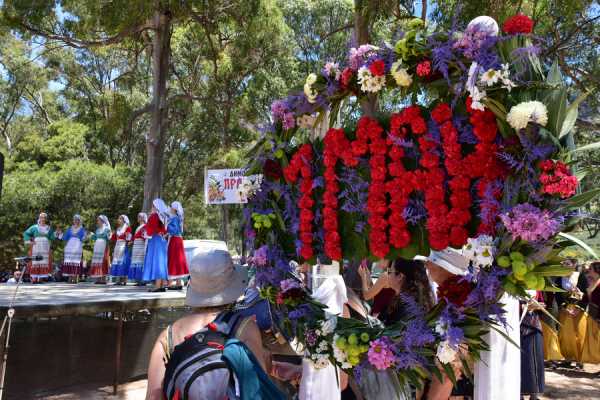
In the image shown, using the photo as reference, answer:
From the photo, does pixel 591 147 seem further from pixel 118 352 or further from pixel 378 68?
pixel 118 352

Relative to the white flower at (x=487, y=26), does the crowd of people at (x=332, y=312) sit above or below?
below

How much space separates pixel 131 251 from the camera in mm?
12875

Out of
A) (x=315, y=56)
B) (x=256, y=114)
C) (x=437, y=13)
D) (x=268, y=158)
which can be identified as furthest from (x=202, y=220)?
(x=268, y=158)

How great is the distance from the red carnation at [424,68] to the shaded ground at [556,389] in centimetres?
593

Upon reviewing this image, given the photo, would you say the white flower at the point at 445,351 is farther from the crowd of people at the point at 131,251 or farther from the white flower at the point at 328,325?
the crowd of people at the point at 131,251

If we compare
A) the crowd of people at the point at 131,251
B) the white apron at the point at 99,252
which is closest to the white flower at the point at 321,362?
the crowd of people at the point at 131,251

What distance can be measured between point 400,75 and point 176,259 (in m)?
8.67

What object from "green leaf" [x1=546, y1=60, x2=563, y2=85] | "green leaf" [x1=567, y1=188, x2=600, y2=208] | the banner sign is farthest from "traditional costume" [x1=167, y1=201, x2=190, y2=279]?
"green leaf" [x1=567, y1=188, x2=600, y2=208]

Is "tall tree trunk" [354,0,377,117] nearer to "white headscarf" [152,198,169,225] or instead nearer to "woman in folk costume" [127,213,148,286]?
"white headscarf" [152,198,169,225]

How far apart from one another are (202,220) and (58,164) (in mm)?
11150

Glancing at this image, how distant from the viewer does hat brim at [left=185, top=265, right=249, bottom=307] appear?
8.70 feet

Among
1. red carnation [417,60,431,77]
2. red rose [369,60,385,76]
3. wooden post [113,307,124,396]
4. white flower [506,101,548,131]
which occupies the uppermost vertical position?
red rose [369,60,385,76]

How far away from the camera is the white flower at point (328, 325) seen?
3.15 metres

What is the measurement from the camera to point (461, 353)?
2818mm
